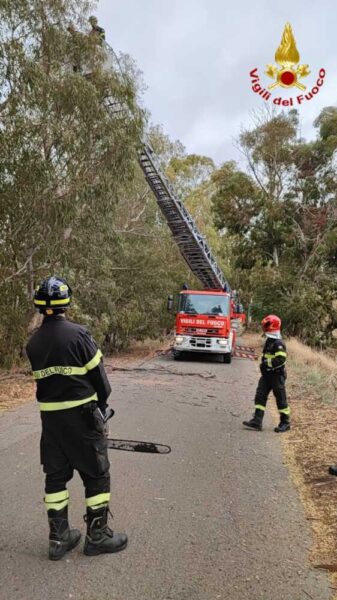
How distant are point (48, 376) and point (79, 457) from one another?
58 cm

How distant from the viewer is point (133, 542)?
3.64m

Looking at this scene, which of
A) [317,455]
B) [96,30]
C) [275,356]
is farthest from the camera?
[96,30]

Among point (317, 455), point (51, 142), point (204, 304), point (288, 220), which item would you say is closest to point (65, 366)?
point (317, 455)

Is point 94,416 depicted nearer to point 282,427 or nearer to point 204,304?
point 282,427

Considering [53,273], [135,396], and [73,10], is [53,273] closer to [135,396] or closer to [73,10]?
[135,396]

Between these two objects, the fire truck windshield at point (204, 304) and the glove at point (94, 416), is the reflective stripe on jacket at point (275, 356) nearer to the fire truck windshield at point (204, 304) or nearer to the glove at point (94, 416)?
the glove at point (94, 416)

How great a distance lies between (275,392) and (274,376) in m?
0.23

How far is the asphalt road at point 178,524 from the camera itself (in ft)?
10.1

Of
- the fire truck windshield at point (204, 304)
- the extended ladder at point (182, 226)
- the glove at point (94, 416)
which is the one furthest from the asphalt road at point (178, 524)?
the extended ladder at point (182, 226)

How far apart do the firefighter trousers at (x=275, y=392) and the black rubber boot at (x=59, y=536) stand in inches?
170

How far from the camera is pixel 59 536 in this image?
3395 mm

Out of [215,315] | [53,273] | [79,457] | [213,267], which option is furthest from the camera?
[213,267]

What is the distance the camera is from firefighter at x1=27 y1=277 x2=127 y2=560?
11.2ft

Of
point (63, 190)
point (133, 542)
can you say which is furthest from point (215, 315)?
point (133, 542)
